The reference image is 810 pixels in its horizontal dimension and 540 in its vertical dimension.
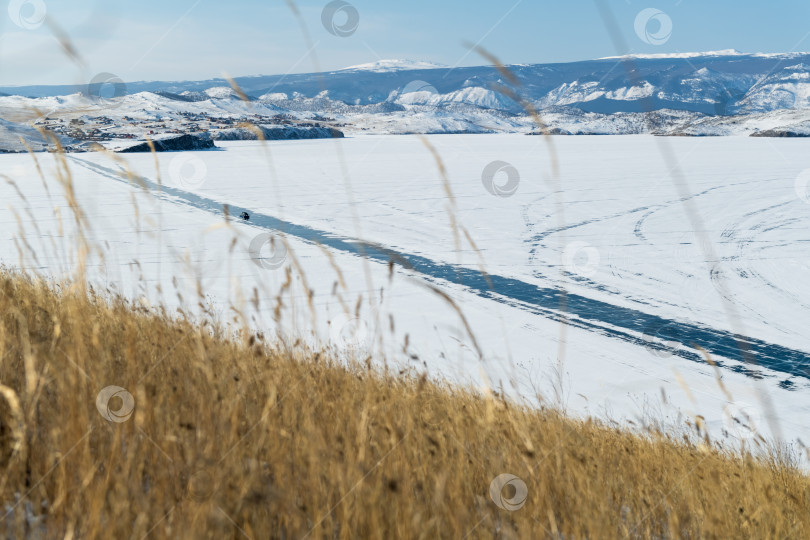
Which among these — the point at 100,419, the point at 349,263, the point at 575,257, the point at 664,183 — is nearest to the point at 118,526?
the point at 100,419

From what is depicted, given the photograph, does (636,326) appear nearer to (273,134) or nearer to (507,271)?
(507,271)

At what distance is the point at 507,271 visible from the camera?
27.4ft

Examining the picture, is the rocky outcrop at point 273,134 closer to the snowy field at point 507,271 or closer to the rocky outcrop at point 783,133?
the snowy field at point 507,271

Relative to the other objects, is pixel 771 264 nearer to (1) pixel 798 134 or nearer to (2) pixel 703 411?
(2) pixel 703 411

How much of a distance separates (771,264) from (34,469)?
30.5ft

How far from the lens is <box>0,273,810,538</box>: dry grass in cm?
126

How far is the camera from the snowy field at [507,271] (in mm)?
4375

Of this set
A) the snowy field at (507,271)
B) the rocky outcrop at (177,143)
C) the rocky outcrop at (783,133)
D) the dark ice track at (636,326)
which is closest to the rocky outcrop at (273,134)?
the rocky outcrop at (177,143)

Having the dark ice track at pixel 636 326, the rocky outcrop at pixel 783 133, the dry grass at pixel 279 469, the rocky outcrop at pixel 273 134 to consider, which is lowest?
the rocky outcrop at pixel 783 133

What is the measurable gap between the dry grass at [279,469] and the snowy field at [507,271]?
1.09 feet

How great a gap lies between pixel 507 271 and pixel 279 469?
710 centimetres

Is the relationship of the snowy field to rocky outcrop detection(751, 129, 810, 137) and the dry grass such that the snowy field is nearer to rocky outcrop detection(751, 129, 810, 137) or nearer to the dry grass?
the dry grass

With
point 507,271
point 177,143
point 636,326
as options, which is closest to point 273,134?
point 177,143

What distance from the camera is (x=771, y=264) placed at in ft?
28.3
